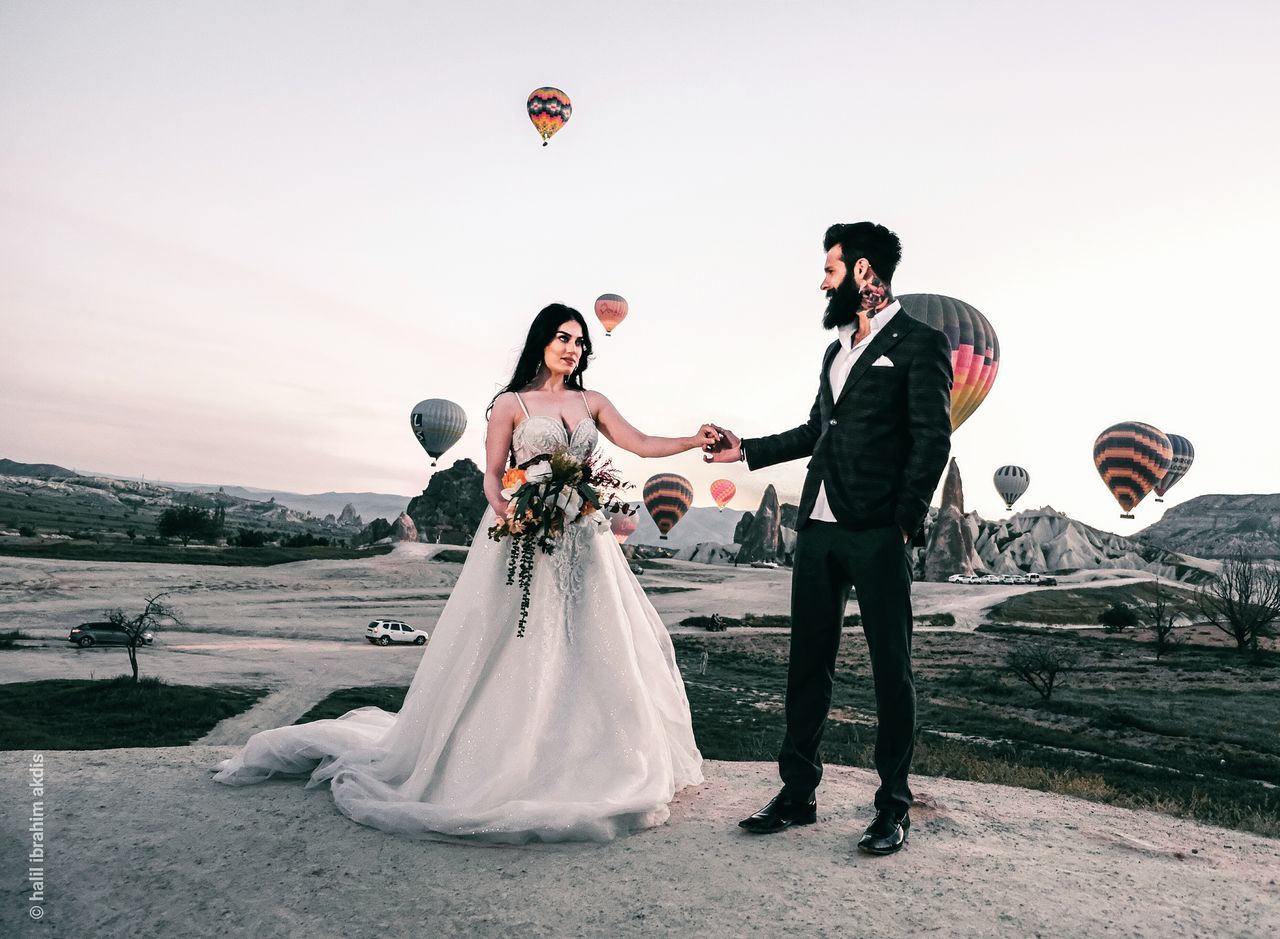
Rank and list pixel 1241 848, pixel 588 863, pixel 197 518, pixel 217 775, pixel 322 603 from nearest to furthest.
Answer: pixel 588 863 < pixel 1241 848 < pixel 217 775 < pixel 322 603 < pixel 197 518

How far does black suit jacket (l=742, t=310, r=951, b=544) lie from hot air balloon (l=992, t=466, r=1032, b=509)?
8192 cm

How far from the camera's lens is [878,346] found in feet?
16.2

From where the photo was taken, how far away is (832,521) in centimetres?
501

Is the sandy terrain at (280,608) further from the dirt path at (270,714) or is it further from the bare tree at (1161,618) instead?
the bare tree at (1161,618)

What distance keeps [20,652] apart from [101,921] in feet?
99.0

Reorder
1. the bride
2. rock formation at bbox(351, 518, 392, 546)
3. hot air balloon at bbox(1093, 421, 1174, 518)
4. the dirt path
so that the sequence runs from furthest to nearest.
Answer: rock formation at bbox(351, 518, 392, 546) < hot air balloon at bbox(1093, 421, 1174, 518) < the dirt path < the bride

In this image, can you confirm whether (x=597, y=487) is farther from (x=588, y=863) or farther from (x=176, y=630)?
(x=176, y=630)

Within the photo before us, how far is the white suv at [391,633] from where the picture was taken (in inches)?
1388

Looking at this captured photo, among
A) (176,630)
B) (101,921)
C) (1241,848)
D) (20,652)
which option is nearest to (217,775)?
(101,921)

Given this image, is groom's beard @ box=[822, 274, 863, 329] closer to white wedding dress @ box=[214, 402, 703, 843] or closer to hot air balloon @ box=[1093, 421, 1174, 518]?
white wedding dress @ box=[214, 402, 703, 843]

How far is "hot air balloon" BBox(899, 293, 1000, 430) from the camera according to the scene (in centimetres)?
3381

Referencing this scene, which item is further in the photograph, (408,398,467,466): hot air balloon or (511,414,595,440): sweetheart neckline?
(408,398,467,466): hot air balloon

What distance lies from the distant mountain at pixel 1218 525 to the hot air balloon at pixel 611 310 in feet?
383

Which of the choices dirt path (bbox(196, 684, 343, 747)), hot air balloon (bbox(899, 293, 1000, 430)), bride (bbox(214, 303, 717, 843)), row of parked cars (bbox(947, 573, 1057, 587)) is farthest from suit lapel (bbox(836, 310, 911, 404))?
row of parked cars (bbox(947, 573, 1057, 587))
